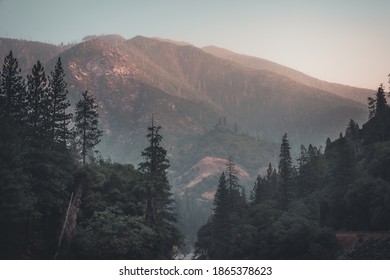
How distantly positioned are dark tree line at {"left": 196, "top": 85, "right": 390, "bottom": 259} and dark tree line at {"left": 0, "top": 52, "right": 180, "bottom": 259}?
12341 millimetres

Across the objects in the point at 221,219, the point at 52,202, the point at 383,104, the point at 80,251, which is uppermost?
the point at 383,104

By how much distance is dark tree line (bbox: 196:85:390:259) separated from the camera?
46.5 meters

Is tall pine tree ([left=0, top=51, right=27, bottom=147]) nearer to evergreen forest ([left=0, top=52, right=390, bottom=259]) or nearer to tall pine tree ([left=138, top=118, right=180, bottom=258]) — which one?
evergreen forest ([left=0, top=52, right=390, bottom=259])

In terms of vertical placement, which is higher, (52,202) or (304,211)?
(52,202)

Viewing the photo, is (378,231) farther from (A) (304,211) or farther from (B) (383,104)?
(B) (383,104)

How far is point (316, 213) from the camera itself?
63.8 meters

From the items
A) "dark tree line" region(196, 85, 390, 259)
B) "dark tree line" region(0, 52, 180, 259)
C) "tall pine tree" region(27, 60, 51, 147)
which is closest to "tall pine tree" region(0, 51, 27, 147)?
"dark tree line" region(0, 52, 180, 259)

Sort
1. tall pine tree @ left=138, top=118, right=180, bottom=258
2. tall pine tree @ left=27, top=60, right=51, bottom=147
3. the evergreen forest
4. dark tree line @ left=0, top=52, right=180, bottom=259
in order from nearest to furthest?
dark tree line @ left=0, top=52, right=180, bottom=259, the evergreen forest, tall pine tree @ left=138, top=118, right=180, bottom=258, tall pine tree @ left=27, top=60, right=51, bottom=147

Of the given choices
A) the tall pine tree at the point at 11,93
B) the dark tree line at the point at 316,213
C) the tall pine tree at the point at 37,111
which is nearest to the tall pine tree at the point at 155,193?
the tall pine tree at the point at 37,111

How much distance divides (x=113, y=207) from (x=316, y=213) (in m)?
33.5

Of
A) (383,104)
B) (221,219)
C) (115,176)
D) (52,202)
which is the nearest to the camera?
(52,202)

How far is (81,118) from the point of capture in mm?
63156
